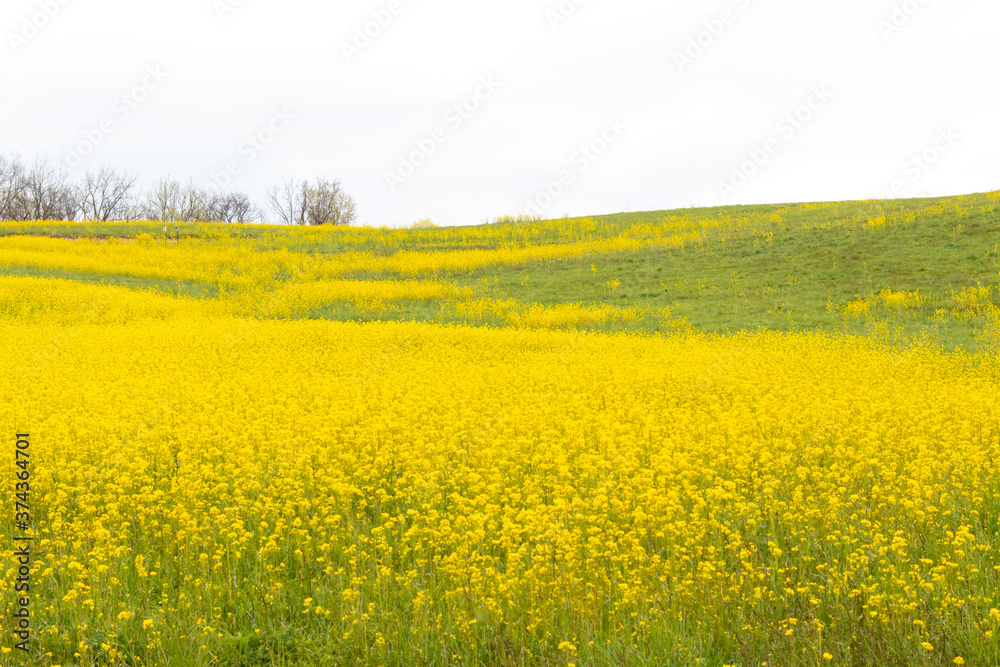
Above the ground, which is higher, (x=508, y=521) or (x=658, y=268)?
(x=658, y=268)

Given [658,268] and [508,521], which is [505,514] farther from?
[658,268]

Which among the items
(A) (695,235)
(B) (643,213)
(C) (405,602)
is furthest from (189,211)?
(C) (405,602)

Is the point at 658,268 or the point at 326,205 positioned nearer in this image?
the point at 658,268

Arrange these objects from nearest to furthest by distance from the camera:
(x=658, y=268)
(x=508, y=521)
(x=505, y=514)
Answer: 1. (x=508, y=521)
2. (x=505, y=514)
3. (x=658, y=268)

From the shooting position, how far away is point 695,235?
37.8 metres

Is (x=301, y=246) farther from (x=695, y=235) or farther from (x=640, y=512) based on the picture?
(x=640, y=512)

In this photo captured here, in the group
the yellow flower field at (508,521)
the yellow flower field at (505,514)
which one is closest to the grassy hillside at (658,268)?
the yellow flower field at (505,514)

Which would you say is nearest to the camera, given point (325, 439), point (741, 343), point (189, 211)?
point (325, 439)

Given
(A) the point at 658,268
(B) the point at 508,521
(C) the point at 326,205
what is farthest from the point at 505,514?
(C) the point at 326,205

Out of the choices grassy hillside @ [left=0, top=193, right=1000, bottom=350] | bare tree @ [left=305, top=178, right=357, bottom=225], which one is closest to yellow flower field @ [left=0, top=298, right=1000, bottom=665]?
grassy hillside @ [left=0, top=193, right=1000, bottom=350]

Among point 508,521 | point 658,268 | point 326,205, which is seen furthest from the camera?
point 326,205

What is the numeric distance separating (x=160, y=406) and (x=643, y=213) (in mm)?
45074

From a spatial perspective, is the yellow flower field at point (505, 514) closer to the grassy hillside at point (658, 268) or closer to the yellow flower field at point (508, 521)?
the yellow flower field at point (508, 521)

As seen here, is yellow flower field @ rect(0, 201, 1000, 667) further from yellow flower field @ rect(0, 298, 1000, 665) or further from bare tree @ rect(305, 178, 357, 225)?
bare tree @ rect(305, 178, 357, 225)
